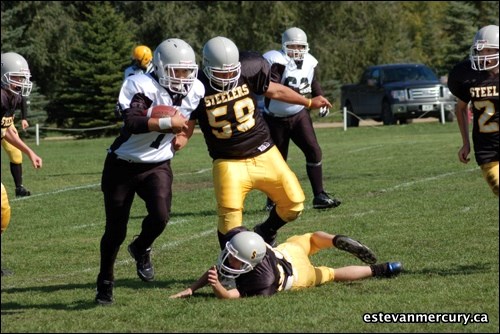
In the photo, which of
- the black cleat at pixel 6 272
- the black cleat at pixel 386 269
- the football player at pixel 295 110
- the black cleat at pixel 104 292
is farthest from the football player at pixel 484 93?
the black cleat at pixel 6 272

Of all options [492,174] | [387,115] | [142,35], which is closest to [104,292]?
[492,174]

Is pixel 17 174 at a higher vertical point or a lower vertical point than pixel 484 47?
lower

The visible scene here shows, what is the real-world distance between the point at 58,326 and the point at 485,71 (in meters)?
3.52

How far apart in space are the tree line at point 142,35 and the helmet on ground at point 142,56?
634 inches

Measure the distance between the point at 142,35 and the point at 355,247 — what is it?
29034 mm

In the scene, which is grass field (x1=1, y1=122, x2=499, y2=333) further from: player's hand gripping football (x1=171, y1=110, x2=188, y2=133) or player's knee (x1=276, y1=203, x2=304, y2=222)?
player's hand gripping football (x1=171, y1=110, x2=188, y2=133)

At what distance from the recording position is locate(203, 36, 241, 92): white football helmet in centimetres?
677

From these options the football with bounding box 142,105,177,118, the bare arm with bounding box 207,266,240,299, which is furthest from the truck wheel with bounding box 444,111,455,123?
the football with bounding box 142,105,177,118

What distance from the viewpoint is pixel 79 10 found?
118 feet

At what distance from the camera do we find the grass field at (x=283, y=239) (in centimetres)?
575

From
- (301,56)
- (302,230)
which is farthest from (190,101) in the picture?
(301,56)

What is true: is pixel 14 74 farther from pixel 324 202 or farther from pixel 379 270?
pixel 324 202

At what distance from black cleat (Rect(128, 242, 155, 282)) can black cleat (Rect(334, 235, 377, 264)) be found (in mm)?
1406

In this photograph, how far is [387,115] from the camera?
2617 cm
